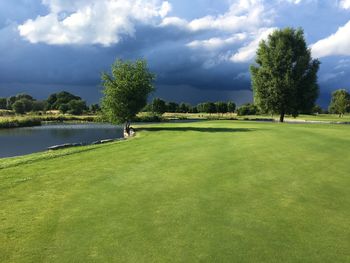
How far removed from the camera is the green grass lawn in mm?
6430

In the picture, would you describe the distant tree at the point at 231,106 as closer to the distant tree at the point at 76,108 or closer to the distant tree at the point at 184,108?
the distant tree at the point at 184,108

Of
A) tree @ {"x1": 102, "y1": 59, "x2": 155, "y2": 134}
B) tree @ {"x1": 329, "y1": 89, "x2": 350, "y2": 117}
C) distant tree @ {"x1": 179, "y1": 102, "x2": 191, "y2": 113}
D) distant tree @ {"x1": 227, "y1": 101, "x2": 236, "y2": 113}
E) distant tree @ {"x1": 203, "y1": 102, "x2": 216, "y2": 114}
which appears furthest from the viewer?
distant tree @ {"x1": 179, "y1": 102, "x2": 191, "y2": 113}

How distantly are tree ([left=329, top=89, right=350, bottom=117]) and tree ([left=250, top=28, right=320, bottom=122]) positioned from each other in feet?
258

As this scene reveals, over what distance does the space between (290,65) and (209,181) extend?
49.7 metres

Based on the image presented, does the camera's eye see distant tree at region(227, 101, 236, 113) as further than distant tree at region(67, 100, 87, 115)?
Yes

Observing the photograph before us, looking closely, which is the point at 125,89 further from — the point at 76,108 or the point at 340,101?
the point at 76,108

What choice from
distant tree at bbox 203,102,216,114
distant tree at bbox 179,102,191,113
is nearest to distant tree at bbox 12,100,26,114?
distant tree at bbox 179,102,191,113

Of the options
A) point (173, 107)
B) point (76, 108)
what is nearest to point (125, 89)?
point (76, 108)

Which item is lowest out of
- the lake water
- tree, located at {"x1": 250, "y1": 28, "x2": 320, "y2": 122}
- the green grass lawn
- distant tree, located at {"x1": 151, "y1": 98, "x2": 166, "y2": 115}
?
the lake water

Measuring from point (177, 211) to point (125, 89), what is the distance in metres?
34.7

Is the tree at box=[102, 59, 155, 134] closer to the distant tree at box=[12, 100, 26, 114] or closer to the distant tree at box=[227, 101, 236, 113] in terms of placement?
the distant tree at box=[12, 100, 26, 114]

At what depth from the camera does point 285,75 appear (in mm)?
55688

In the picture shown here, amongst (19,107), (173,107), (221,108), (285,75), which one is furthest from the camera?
(173,107)

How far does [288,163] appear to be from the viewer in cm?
1538
